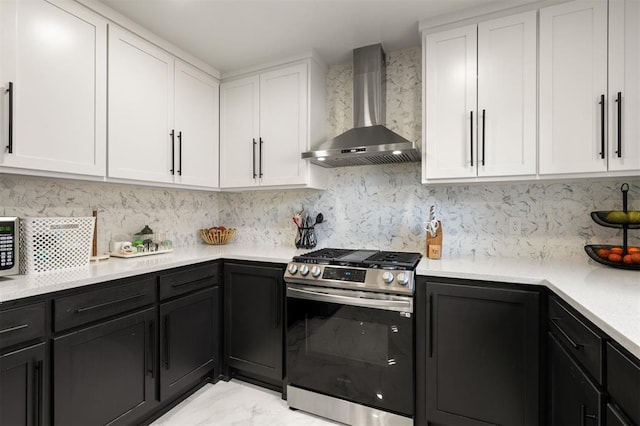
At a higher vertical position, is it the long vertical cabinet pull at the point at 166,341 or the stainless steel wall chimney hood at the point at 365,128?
the stainless steel wall chimney hood at the point at 365,128

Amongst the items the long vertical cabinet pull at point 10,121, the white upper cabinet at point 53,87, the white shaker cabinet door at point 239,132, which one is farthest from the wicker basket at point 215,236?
the long vertical cabinet pull at point 10,121

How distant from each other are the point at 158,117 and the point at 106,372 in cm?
163

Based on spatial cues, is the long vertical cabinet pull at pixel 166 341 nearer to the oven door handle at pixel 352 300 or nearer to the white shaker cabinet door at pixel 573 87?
the oven door handle at pixel 352 300

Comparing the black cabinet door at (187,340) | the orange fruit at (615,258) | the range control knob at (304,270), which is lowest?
the black cabinet door at (187,340)

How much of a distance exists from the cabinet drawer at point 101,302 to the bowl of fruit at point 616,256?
8.37 feet

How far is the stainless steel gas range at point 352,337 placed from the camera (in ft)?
5.74

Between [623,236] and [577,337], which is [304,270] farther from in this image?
[623,236]

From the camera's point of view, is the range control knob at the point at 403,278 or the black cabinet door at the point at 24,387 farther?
the range control knob at the point at 403,278

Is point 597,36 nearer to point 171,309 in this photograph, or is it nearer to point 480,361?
point 480,361

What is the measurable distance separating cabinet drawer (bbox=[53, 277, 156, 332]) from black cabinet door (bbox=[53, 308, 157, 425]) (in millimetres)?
53

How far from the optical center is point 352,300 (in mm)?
1824

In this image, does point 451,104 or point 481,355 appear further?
point 451,104

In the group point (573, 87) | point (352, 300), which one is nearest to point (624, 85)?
point (573, 87)

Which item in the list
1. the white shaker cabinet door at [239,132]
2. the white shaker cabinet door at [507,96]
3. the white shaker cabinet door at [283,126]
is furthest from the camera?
the white shaker cabinet door at [239,132]
